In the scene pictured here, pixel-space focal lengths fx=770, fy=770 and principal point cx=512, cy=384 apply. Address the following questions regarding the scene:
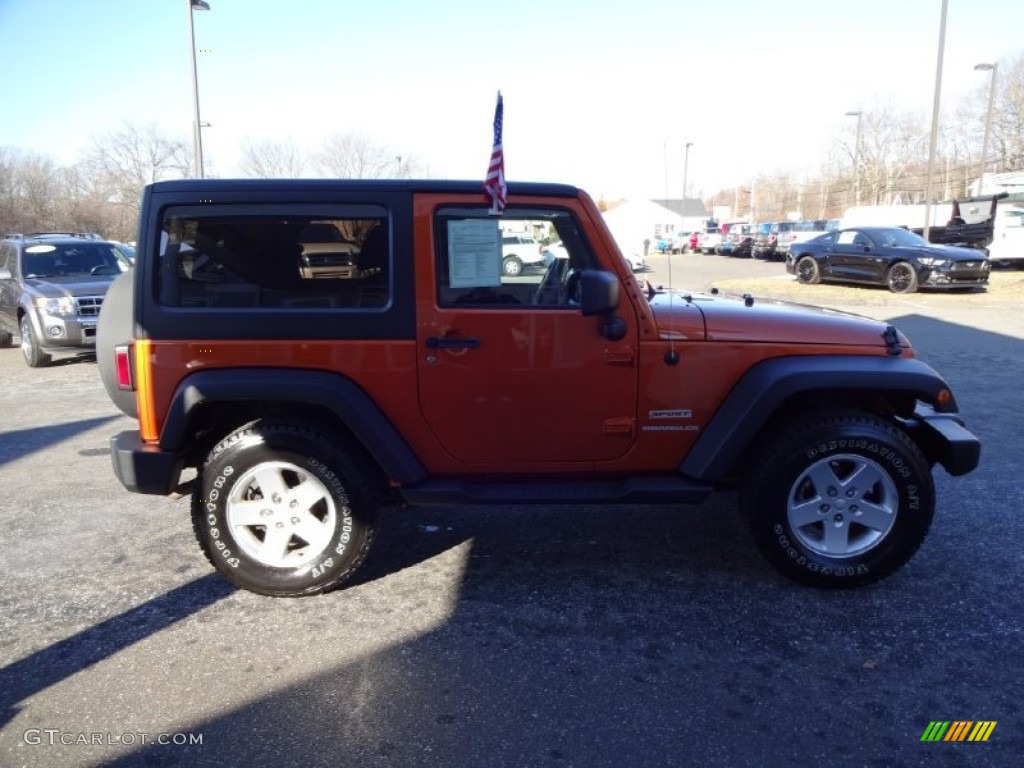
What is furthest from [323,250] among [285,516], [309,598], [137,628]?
[137,628]

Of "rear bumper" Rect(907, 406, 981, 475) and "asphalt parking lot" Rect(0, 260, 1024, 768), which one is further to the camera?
"rear bumper" Rect(907, 406, 981, 475)

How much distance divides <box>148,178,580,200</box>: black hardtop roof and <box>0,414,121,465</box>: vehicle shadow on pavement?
3.82 metres

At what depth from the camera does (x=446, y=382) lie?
11.8ft

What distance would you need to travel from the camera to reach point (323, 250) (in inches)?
140

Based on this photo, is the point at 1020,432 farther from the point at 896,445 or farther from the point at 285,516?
the point at 285,516

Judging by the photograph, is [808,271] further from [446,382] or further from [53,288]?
[446,382]

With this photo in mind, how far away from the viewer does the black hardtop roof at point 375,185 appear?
11.5 feet

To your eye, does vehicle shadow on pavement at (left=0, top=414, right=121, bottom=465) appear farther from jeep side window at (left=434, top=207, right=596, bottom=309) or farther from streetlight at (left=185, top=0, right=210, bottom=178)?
streetlight at (left=185, top=0, right=210, bottom=178)

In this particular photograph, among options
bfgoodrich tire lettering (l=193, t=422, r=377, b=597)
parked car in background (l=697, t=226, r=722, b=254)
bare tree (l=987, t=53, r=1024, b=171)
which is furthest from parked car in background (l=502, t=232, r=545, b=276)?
bare tree (l=987, t=53, r=1024, b=171)

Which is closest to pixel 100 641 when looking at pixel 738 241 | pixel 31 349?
pixel 31 349

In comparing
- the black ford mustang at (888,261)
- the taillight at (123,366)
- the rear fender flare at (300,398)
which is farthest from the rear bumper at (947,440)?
the black ford mustang at (888,261)

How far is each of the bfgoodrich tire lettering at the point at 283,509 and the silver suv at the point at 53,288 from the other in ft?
24.1

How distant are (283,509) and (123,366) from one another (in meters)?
1.02

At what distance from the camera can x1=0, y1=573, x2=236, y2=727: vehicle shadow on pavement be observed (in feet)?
9.82
